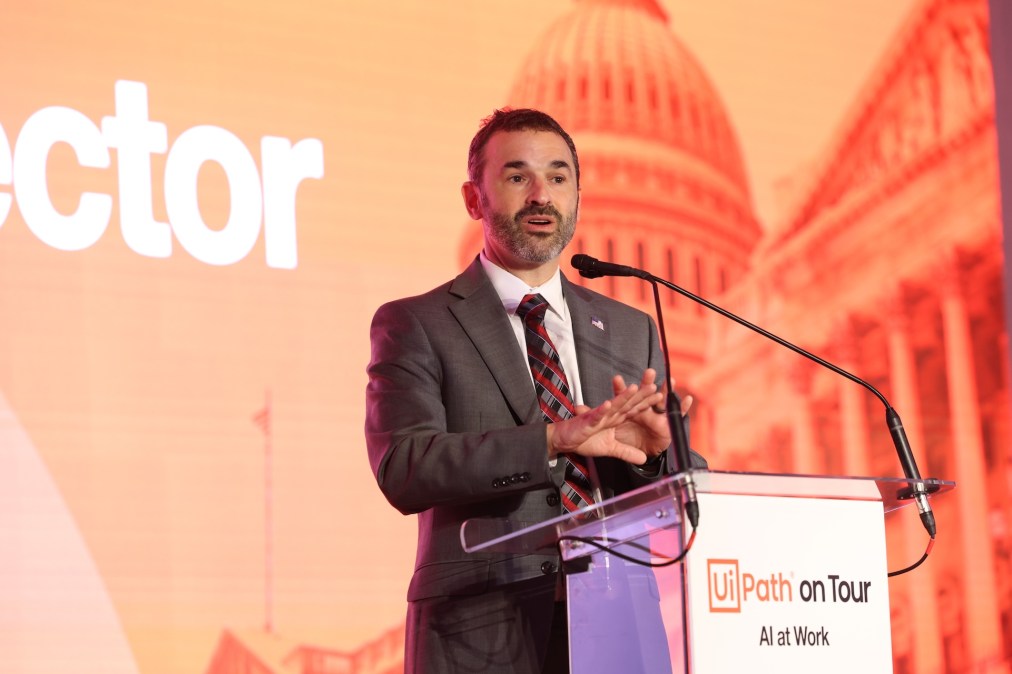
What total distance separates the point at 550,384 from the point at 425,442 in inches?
11.3

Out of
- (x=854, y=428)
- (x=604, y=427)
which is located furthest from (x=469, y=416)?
(x=854, y=428)

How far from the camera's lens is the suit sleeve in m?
1.87

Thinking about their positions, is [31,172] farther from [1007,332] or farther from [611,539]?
[1007,332]

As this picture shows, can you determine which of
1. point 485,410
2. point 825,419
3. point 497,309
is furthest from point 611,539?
point 825,419

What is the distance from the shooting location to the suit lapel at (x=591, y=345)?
2193 millimetres

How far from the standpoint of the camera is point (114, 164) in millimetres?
3309

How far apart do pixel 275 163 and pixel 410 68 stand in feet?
2.00

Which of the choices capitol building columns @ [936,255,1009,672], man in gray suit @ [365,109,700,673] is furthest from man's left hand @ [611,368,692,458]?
capitol building columns @ [936,255,1009,672]

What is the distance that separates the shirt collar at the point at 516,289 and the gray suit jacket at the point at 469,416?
0.9 inches

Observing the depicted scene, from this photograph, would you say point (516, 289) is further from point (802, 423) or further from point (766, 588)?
point (802, 423)

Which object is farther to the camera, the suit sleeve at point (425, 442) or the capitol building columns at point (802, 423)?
the capitol building columns at point (802, 423)

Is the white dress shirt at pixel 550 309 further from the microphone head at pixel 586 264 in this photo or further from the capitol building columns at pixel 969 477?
the capitol building columns at pixel 969 477

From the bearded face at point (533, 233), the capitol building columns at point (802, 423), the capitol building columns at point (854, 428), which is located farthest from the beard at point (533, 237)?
the capitol building columns at point (854, 428)

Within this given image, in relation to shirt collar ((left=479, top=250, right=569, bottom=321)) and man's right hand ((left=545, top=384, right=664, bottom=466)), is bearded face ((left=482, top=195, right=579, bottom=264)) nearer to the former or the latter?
shirt collar ((left=479, top=250, right=569, bottom=321))
